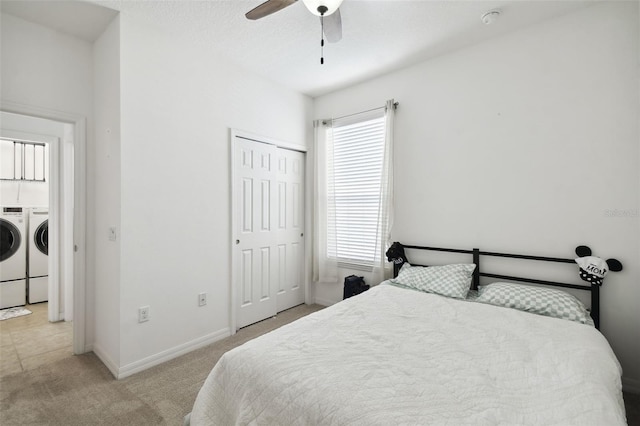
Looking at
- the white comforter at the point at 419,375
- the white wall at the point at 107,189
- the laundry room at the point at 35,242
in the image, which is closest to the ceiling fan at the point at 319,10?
the white wall at the point at 107,189

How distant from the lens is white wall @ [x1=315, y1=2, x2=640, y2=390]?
211 cm

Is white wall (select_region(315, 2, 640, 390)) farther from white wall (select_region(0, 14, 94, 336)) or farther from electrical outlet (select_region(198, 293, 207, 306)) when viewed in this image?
white wall (select_region(0, 14, 94, 336))

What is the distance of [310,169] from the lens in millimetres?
3955

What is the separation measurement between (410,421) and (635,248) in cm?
221

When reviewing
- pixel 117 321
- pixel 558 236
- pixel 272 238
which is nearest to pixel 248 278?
pixel 272 238

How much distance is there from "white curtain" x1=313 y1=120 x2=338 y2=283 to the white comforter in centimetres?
179

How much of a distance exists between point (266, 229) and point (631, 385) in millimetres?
3298

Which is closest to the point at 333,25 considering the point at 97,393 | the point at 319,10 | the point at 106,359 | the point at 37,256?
the point at 319,10

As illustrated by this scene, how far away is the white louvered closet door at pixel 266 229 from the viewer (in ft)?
10.5

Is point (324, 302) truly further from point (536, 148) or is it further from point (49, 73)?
point (49, 73)

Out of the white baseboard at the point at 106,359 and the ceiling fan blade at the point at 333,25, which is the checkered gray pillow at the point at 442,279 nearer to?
the ceiling fan blade at the point at 333,25

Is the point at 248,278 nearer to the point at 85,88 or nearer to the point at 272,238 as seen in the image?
the point at 272,238

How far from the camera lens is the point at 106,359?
244cm

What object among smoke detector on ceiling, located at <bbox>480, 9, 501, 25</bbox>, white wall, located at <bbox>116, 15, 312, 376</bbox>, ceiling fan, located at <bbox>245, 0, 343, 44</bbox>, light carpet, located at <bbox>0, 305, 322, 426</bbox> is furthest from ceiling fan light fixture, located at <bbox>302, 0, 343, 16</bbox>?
light carpet, located at <bbox>0, 305, 322, 426</bbox>
